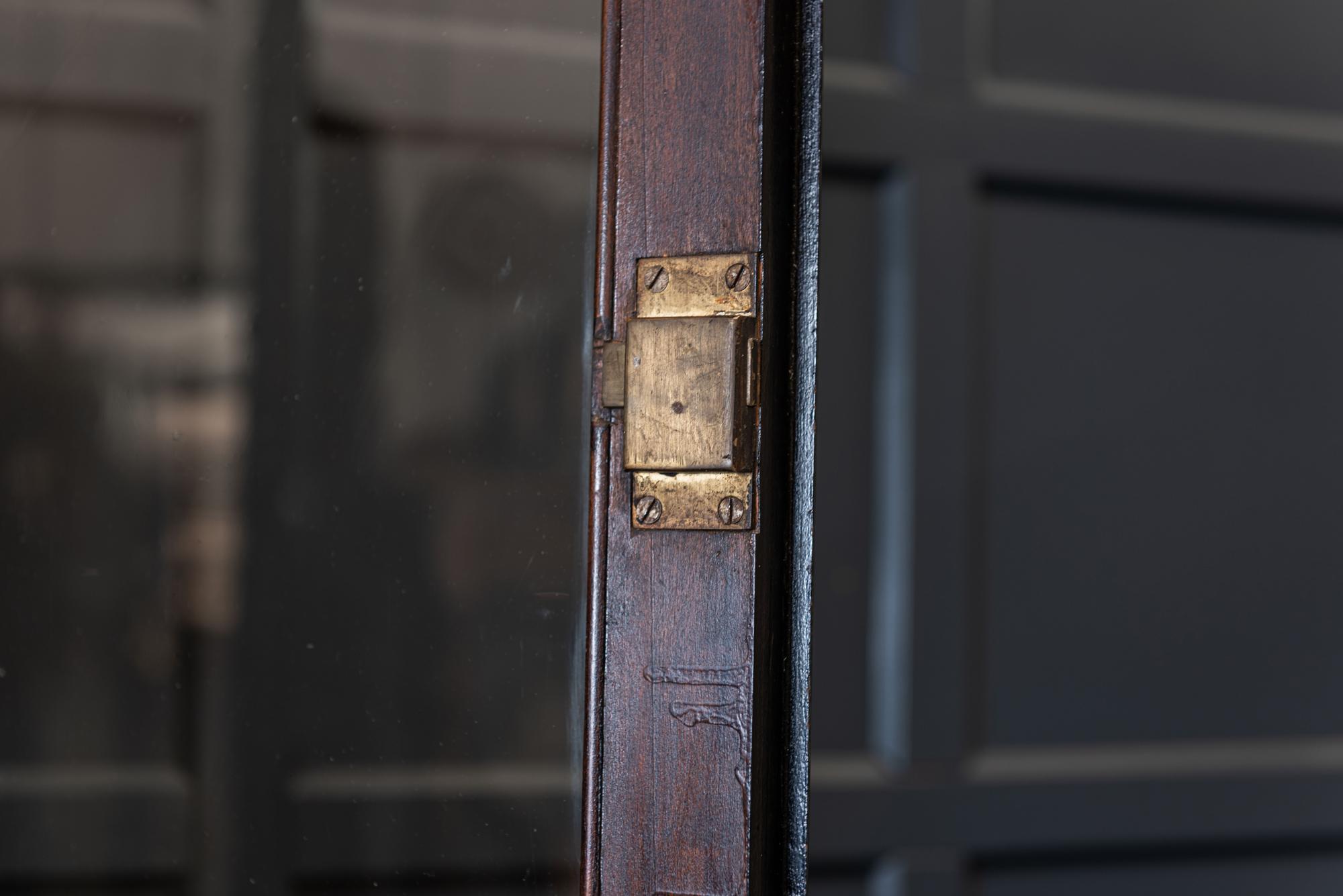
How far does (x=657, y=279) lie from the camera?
0.31m

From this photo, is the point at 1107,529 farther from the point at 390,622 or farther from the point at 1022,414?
the point at 390,622

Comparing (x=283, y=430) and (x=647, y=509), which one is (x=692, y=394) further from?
(x=283, y=430)

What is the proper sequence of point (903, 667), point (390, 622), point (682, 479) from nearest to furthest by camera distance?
1. point (682, 479)
2. point (390, 622)
3. point (903, 667)

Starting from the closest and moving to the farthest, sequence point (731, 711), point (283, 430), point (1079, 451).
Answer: point (731, 711) < point (283, 430) < point (1079, 451)

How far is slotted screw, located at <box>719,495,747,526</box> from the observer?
0.29 meters

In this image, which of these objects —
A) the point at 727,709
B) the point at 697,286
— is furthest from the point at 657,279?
the point at 727,709

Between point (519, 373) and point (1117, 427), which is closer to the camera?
point (519, 373)

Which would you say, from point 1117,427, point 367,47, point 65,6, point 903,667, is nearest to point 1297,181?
point 1117,427

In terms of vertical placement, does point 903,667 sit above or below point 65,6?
below

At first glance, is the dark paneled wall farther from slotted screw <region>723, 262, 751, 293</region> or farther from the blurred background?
slotted screw <region>723, 262, 751, 293</region>

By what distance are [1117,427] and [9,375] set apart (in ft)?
1.96

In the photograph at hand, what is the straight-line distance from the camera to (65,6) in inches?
19.6

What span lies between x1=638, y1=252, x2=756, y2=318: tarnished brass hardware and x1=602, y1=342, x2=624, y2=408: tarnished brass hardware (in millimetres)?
12

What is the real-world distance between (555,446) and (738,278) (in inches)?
3.6
